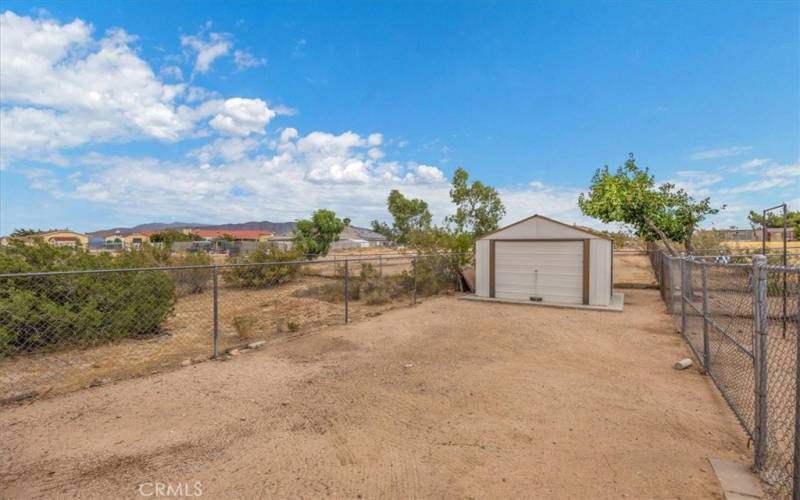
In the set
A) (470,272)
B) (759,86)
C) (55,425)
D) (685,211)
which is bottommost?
(55,425)

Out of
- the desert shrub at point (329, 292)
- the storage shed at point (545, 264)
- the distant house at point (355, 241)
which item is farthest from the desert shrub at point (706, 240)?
the distant house at point (355, 241)

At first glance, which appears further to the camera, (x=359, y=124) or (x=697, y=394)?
(x=359, y=124)

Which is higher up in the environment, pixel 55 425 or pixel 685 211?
pixel 685 211

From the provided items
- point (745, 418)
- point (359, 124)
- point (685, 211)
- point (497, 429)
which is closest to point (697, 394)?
point (745, 418)

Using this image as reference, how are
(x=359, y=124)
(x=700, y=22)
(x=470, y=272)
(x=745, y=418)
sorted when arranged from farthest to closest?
(x=359, y=124) → (x=470, y=272) → (x=700, y=22) → (x=745, y=418)

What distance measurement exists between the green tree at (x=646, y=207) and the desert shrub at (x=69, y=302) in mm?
12562

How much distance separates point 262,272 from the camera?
15.0 meters

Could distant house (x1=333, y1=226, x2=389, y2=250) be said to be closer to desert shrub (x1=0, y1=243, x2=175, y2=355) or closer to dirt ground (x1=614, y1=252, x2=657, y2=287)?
dirt ground (x1=614, y1=252, x2=657, y2=287)

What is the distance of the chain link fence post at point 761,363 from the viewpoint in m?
2.82

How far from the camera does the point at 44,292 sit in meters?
6.29

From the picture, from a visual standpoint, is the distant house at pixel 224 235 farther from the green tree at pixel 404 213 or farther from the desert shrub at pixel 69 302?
the desert shrub at pixel 69 302

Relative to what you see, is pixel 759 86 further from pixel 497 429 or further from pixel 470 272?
pixel 497 429

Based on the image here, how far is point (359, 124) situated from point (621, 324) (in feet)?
48.9

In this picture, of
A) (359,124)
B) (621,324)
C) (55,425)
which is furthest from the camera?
(359,124)
